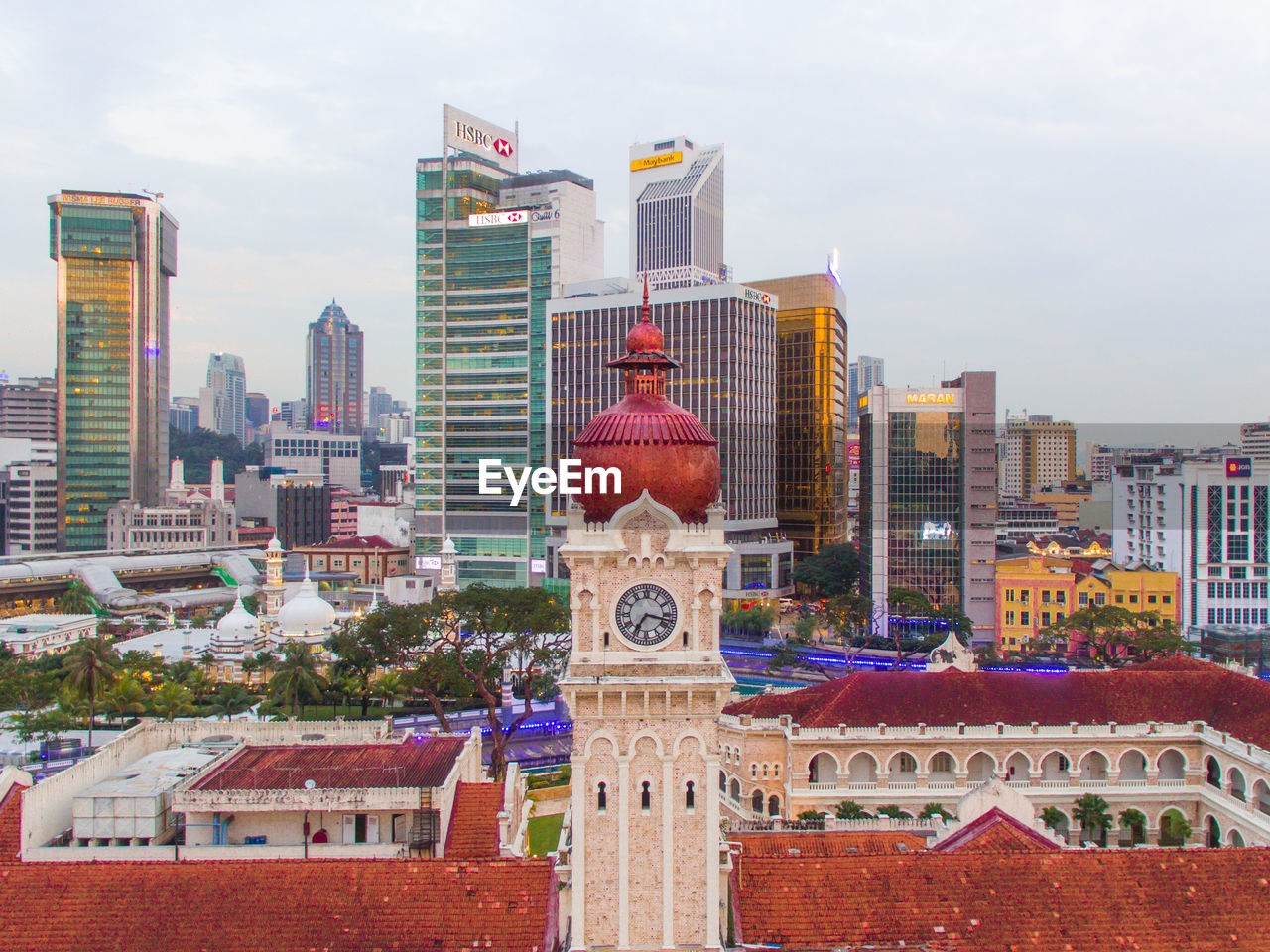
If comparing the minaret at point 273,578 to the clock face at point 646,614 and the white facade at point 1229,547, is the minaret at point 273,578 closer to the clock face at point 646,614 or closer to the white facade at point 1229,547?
the clock face at point 646,614

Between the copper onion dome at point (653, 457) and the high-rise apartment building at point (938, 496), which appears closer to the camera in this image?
the copper onion dome at point (653, 457)

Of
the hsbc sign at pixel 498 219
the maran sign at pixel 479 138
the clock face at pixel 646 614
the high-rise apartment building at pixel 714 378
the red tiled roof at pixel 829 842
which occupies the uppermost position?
the maran sign at pixel 479 138

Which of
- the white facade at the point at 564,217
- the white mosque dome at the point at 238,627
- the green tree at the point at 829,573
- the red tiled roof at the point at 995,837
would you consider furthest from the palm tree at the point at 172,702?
the white facade at the point at 564,217

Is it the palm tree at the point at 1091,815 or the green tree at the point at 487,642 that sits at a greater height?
the green tree at the point at 487,642

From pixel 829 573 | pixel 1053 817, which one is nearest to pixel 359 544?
pixel 829 573

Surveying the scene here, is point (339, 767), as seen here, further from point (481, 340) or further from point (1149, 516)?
point (481, 340)

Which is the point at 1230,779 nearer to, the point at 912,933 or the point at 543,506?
the point at 912,933

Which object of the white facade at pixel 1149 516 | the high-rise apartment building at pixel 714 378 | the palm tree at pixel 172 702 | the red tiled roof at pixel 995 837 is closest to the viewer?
the red tiled roof at pixel 995 837
